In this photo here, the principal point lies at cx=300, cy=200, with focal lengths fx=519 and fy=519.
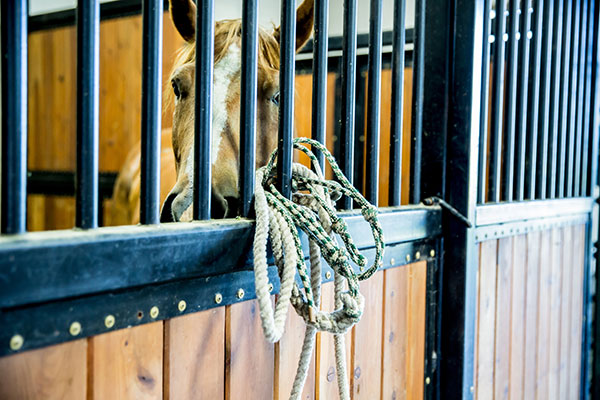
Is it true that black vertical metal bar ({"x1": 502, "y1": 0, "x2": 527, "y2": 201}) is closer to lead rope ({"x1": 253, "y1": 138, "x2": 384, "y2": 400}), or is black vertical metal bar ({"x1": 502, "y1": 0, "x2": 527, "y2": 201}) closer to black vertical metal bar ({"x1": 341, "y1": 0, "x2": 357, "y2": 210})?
black vertical metal bar ({"x1": 341, "y1": 0, "x2": 357, "y2": 210})

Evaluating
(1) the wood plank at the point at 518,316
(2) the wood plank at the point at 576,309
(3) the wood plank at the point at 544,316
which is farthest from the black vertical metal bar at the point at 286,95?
(2) the wood plank at the point at 576,309

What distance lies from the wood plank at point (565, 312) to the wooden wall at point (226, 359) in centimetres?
98

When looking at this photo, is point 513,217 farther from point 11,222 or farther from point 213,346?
point 11,222

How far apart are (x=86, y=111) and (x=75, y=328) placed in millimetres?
223

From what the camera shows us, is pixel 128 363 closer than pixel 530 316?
Yes

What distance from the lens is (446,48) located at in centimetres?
118

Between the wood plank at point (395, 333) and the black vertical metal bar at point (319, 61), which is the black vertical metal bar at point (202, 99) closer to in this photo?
the black vertical metal bar at point (319, 61)

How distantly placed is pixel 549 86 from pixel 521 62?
0.24 metres

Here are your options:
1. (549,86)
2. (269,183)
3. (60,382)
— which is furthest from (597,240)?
(60,382)

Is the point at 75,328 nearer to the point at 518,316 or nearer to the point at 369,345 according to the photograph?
the point at 369,345

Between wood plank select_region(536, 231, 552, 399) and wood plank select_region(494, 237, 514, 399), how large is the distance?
0.27m

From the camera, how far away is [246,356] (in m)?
0.73

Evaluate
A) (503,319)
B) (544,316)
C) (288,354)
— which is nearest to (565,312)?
(544,316)

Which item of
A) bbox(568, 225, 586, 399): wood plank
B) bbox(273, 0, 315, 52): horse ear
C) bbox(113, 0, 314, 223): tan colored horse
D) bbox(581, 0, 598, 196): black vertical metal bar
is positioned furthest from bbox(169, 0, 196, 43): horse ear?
bbox(568, 225, 586, 399): wood plank
